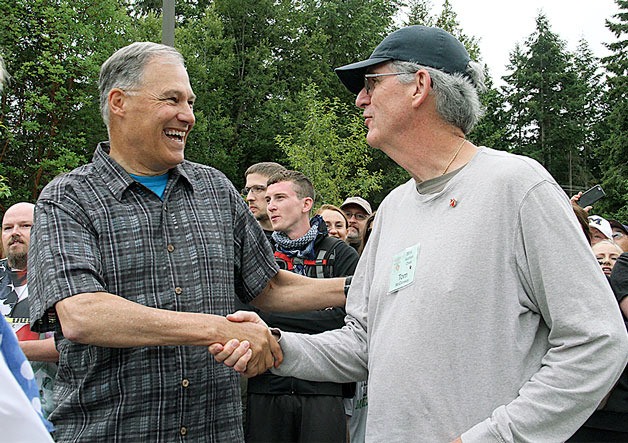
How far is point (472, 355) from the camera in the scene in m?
2.27

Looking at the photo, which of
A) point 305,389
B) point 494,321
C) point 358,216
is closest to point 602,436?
point 305,389

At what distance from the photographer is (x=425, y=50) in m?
2.73

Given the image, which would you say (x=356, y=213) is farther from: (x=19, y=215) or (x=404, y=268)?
(x=404, y=268)

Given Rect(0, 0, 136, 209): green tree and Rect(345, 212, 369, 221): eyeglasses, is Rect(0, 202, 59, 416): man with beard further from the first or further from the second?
Rect(0, 0, 136, 209): green tree

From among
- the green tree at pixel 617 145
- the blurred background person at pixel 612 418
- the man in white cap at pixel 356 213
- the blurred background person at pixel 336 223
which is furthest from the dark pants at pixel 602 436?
the green tree at pixel 617 145

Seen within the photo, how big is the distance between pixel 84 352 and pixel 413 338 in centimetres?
133

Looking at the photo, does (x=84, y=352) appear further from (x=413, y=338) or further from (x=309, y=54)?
(x=309, y=54)

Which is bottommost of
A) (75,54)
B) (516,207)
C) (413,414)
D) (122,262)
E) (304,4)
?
(413,414)

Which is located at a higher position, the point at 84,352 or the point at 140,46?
the point at 140,46

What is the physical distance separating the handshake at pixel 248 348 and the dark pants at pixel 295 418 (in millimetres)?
2277

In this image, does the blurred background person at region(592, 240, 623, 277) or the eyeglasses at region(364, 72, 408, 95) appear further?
the blurred background person at region(592, 240, 623, 277)

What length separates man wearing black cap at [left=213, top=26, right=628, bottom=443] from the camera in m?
2.14

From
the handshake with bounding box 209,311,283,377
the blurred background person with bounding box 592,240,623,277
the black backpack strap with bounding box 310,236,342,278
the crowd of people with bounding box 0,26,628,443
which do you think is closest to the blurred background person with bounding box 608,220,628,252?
the blurred background person with bounding box 592,240,623,277

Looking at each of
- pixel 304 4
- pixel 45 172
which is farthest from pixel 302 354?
pixel 304 4
